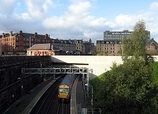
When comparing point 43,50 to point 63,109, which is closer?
point 63,109

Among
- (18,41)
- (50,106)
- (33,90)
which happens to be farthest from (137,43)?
(18,41)

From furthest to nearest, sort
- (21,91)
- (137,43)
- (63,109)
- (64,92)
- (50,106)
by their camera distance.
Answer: (137,43) → (21,91) → (64,92) → (50,106) → (63,109)

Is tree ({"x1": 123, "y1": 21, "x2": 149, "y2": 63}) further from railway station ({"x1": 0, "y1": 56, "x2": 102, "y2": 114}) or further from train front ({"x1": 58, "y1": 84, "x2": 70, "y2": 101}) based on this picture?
train front ({"x1": 58, "y1": 84, "x2": 70, "y2": 101})

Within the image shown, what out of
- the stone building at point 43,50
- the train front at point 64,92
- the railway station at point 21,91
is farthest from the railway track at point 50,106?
the stone building at point 43,50

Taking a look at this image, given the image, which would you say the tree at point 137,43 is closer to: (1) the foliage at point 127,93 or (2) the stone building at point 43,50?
(1) the foliage at point 127,93

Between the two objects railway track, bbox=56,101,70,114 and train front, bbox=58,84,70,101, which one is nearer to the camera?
railway track, bbox=56,101,70,114

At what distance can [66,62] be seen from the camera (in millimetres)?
89188

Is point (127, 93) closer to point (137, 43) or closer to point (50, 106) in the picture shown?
point (50, 106)

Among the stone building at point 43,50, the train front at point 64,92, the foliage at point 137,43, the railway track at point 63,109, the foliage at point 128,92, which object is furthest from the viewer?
the stone building at point 43,50

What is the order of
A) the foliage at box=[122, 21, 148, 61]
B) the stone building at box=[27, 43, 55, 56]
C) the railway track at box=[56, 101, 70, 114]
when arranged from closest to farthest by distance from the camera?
the railway track at box=[56, 101, 70, 114] → the foliage at box=[122, 21, 148, 61] → the stone building at box=[27, 43, 55, 56]

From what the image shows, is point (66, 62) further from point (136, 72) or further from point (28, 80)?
point (136, 72)

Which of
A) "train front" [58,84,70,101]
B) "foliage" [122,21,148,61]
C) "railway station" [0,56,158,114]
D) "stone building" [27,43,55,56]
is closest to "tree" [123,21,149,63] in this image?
"foliage" [122,21,148,61]

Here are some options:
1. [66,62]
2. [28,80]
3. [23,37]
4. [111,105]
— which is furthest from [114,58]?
[23,37]

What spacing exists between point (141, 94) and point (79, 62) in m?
51.6
